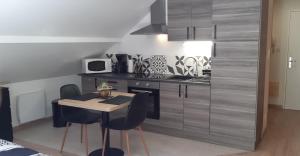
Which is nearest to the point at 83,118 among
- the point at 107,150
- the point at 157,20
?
the point at 107,150

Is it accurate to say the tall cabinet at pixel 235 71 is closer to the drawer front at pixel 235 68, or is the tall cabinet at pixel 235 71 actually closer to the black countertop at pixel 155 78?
the drawer front at pixel 235 68

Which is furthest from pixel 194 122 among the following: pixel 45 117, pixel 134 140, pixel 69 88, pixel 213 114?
pixel 45 117

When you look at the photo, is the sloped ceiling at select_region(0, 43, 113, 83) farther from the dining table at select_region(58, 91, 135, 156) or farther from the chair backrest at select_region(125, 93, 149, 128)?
the chair backrest at select_region(125, 93, 149, 128)

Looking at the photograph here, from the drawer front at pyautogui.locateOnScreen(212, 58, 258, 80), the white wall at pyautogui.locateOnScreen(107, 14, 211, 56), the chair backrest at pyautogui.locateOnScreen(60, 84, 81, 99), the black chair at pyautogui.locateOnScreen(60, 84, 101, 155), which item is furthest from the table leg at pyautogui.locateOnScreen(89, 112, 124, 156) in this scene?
the white wall at pyautogui.locateOnScreen(107, 14, 211, 56)

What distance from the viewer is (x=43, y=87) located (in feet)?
16.2

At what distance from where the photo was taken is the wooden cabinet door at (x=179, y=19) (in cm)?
409

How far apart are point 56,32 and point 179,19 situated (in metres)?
1.74

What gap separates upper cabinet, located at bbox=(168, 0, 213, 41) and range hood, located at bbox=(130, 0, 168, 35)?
0.26 meters

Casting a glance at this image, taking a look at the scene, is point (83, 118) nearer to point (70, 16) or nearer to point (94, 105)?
point (94, 105)

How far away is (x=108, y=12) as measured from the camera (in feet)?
13.5

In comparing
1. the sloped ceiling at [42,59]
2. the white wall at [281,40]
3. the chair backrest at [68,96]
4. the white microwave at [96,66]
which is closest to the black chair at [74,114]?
the chair backrest at [68,96]

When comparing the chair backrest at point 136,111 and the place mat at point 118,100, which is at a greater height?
the place mat at point 118,100

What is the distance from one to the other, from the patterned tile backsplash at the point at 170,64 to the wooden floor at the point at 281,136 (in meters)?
1.39

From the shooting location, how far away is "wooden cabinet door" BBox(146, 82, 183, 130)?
407cm
